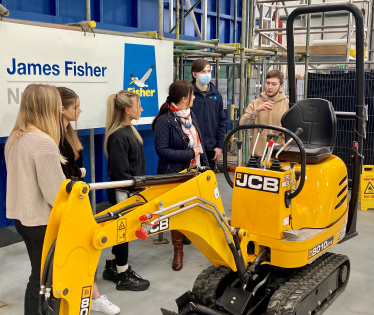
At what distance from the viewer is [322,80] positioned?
7648mm

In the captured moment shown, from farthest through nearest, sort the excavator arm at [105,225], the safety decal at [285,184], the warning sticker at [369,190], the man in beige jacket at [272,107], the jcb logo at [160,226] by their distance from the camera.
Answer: the warning sticker at [369,190], the man in beige jacket at [272,107], the safety decal at [285,184], the jcb logo at [160,226], the excavator arm at [105,225]

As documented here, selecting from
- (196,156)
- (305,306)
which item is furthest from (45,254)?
(196,156)

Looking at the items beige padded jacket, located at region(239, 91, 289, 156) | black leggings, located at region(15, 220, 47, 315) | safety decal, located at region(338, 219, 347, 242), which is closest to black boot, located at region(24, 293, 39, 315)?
black leggings, located at region(15, 220, 47, 315)

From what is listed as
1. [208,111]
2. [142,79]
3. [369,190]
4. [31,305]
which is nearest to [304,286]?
[31,305]

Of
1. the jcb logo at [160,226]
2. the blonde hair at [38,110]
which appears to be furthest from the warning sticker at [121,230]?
the blonde hair at [38,110]

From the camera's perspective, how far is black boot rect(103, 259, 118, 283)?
4.00 metres

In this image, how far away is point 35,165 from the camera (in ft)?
8.39

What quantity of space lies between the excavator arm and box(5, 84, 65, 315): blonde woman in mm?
463

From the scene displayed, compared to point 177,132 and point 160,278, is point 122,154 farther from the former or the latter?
point 160,278

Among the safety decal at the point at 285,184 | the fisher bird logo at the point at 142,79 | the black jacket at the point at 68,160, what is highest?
the fisher bird logo at the point at 142,79

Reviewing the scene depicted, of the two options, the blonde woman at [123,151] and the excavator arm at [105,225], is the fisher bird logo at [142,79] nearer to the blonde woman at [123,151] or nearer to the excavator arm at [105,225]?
the blonde woman at [123,151]

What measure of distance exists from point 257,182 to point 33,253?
150 cm

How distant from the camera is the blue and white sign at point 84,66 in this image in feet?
12.5

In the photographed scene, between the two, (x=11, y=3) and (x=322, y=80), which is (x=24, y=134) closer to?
(x=11, y=3)
